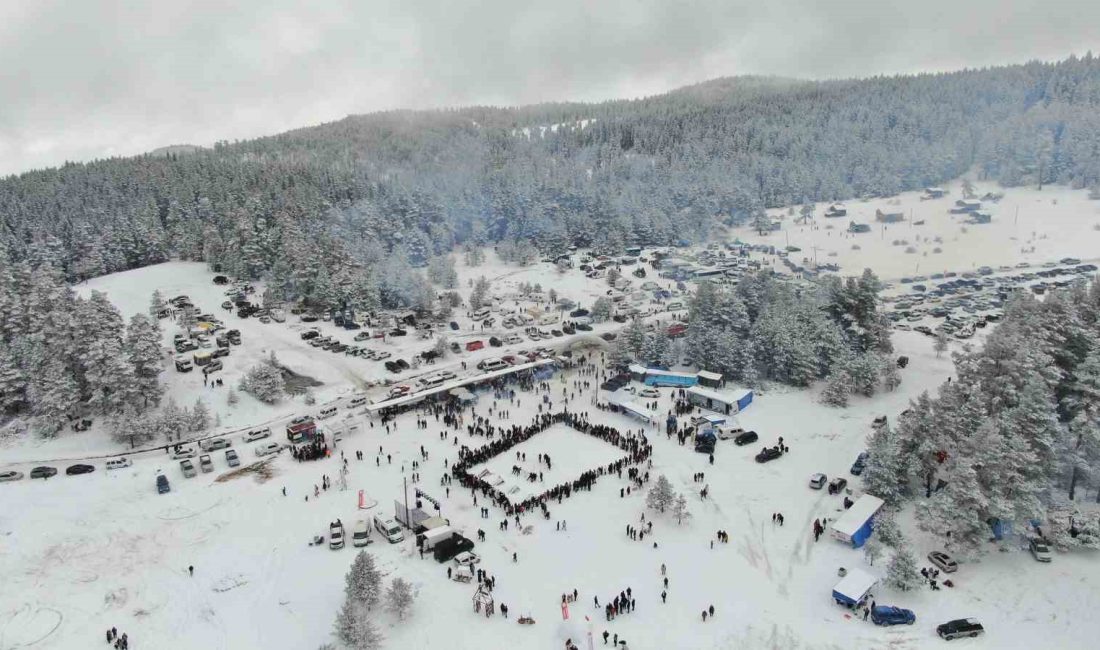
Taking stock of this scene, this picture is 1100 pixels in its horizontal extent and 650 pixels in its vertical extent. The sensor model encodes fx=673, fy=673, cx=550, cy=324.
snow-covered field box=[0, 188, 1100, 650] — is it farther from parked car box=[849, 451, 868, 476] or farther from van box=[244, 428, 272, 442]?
van box=[244, 428, 272, 442]

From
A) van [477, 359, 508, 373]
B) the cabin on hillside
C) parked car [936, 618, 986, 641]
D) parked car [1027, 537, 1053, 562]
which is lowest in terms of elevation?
parked car [936, 618, 986, 641]

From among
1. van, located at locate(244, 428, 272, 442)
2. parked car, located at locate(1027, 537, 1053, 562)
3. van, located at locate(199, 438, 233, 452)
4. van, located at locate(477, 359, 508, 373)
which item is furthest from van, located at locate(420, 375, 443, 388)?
parked car, located at locate(1027, 537, 1053, 562)

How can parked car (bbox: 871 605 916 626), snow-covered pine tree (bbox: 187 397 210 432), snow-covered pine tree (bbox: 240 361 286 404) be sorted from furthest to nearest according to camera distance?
snow-covered pine tree (bbox: 240 361 286 404)
snow-covered pine tree (bbox: 187 397 210 432)
parked car (bbox: 871 605 916 626)

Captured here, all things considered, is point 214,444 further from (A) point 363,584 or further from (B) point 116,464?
(A) point 363,584

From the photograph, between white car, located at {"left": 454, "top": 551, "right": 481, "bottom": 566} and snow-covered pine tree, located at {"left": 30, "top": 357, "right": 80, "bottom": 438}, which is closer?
white car, located at {"left": 454, "top": 551, "right": 481, "bottom": 566}

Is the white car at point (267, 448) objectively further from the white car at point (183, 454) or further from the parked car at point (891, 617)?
the parked car at point (891, 617)

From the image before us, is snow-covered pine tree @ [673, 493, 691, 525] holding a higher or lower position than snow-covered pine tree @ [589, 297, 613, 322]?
lower
